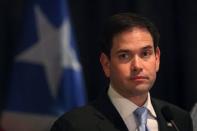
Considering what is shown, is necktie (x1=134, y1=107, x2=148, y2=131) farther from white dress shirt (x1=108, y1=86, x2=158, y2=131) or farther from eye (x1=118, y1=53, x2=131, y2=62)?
eye (x1=118, y1=53, x2=131, y2=62)

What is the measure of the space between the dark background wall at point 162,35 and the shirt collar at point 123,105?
5.15ft

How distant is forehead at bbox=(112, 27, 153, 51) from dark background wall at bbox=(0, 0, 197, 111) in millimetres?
1635

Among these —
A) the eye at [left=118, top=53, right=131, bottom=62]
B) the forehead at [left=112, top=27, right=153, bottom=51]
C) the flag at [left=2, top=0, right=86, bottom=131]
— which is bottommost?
the flag at [left=2, top=0, right=86, bottom=131]

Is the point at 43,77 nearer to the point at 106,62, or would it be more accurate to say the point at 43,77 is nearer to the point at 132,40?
the point at 106,62

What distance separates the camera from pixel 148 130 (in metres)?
1.73

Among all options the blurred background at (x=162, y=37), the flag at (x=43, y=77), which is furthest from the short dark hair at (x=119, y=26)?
the blurred background at (x=162, y=37)

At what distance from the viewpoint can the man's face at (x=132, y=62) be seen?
66.1 inches

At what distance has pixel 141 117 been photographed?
1.73 meters

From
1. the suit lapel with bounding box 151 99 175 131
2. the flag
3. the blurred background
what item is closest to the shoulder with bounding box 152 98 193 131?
the suit lapel with bounding box 151 99 175 131

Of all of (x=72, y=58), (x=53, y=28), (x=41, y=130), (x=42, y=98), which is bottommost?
(x=41, y=130)

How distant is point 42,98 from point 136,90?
4.72ft

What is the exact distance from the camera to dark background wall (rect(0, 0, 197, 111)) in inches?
133

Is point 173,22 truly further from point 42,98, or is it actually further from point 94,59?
point 42,98

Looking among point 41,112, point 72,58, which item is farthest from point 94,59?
point 41,112
